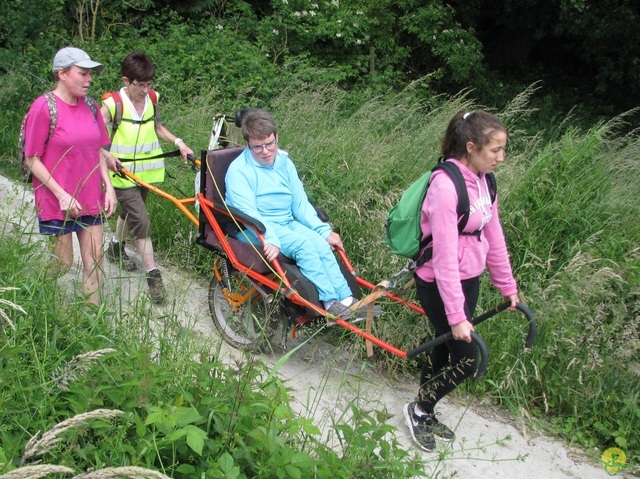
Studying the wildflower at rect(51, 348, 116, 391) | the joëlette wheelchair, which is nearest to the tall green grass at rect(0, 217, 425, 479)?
the wildflower at rect(51, 348, 116, 391)

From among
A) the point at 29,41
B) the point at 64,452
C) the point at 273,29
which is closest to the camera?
the point at 64,452

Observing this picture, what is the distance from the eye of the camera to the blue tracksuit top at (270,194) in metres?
4.53

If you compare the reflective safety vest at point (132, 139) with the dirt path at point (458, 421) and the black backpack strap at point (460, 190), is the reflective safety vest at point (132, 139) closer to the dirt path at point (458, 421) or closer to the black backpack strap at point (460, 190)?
the dirt path at point (458, 421)

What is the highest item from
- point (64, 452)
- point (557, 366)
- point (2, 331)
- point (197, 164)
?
point (197, 164)

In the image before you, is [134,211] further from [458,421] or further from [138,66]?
[458,421]

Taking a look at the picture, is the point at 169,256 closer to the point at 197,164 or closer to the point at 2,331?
the point at 197,164

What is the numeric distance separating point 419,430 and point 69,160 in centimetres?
257

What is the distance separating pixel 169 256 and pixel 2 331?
3.06 meters

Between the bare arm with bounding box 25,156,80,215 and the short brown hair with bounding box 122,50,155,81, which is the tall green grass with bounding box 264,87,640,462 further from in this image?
the bare arm with bounding box 25,156,80,215

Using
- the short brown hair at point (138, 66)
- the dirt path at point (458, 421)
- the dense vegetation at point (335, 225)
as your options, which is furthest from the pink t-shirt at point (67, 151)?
the short brown hair at point (138, 66)

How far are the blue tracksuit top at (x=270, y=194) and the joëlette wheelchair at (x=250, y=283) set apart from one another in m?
0.09

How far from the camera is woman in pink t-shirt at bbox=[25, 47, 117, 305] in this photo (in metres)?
4.06

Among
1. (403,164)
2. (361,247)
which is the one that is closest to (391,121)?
(403,164)

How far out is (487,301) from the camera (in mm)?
5098
